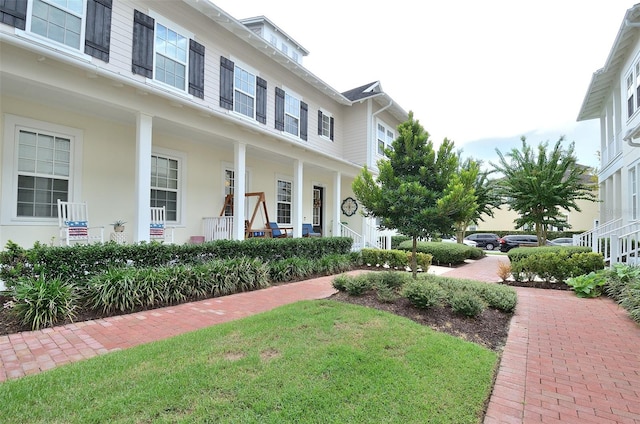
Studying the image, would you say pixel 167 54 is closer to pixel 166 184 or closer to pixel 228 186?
pixel 166 184

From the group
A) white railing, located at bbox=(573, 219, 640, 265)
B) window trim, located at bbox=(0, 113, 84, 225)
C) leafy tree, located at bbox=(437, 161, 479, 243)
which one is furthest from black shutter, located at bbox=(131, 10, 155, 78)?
white railing, located at bbox=(573, 219, 640, 265)

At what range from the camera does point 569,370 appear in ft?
11.0

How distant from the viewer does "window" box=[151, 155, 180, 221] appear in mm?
8117

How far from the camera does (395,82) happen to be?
54.9ft

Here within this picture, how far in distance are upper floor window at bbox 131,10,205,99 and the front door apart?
21.0 ft

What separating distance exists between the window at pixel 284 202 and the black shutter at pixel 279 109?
1.98 metres

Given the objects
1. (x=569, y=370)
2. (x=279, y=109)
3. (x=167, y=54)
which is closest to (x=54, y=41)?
(x=167, y=54)

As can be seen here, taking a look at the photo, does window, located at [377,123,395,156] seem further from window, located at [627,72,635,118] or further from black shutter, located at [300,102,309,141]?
window, located at [627,72,635,118]

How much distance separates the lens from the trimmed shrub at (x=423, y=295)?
4.94 m


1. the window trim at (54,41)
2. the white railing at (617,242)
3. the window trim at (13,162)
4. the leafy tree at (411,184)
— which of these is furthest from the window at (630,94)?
the window trim at (13,162)

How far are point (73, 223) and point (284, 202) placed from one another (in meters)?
6.84

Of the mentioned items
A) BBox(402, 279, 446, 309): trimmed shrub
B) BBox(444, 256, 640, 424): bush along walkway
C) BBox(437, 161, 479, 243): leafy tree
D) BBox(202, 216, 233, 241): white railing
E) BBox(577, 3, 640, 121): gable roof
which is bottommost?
BBox(444, 256, 640, 424): bush along walkway

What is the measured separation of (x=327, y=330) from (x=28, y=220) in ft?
20.0

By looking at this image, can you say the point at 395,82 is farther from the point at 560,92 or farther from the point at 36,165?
the point at 36,165
